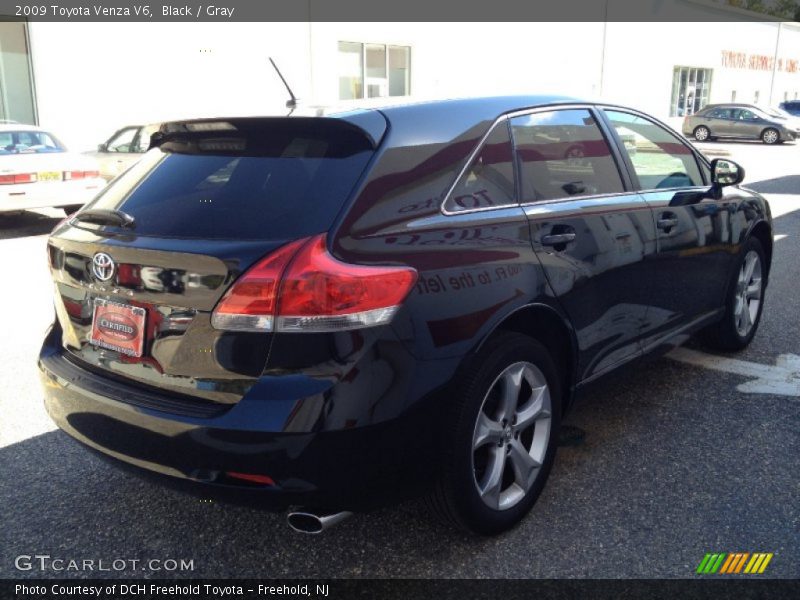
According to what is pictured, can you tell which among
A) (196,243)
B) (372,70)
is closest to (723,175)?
(196,243)

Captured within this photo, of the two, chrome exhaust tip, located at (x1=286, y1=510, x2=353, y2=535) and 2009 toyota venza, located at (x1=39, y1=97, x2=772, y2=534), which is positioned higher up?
2009 toyota venza, located at (x1=39, y1=97, x2=772, y2=534)

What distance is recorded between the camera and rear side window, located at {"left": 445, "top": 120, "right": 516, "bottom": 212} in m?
2.85

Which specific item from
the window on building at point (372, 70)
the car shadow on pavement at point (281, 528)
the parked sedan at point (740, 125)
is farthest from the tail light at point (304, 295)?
the parked sedan at point (740, 125)

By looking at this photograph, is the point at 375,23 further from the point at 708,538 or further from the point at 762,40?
the point at 762,40

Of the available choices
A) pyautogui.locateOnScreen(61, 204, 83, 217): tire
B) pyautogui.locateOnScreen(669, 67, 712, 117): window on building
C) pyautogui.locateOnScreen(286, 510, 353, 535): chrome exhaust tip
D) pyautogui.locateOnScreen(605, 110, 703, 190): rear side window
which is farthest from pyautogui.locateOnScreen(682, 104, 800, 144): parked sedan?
pyautogui.locateOnScreen(286, 510, 353, 535): chrome exhaust tip

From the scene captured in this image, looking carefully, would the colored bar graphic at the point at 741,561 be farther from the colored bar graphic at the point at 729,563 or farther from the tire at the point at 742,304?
the tire at the point at 742,304

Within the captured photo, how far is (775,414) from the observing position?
161 inches

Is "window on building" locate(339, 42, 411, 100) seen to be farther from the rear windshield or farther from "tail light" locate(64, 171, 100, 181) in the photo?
the rear windshield

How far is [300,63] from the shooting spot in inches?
771

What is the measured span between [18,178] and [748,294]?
9300mm

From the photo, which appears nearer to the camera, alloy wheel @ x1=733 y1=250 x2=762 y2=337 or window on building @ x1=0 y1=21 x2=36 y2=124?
alloy wheel @ x1=733 y1=250 x2=762 y2=337

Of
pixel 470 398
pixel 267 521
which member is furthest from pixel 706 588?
pixel 267 521

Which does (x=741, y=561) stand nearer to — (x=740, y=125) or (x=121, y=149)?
(x=121, y=149)

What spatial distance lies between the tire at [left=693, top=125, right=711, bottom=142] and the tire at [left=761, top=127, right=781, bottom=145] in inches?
77.9
